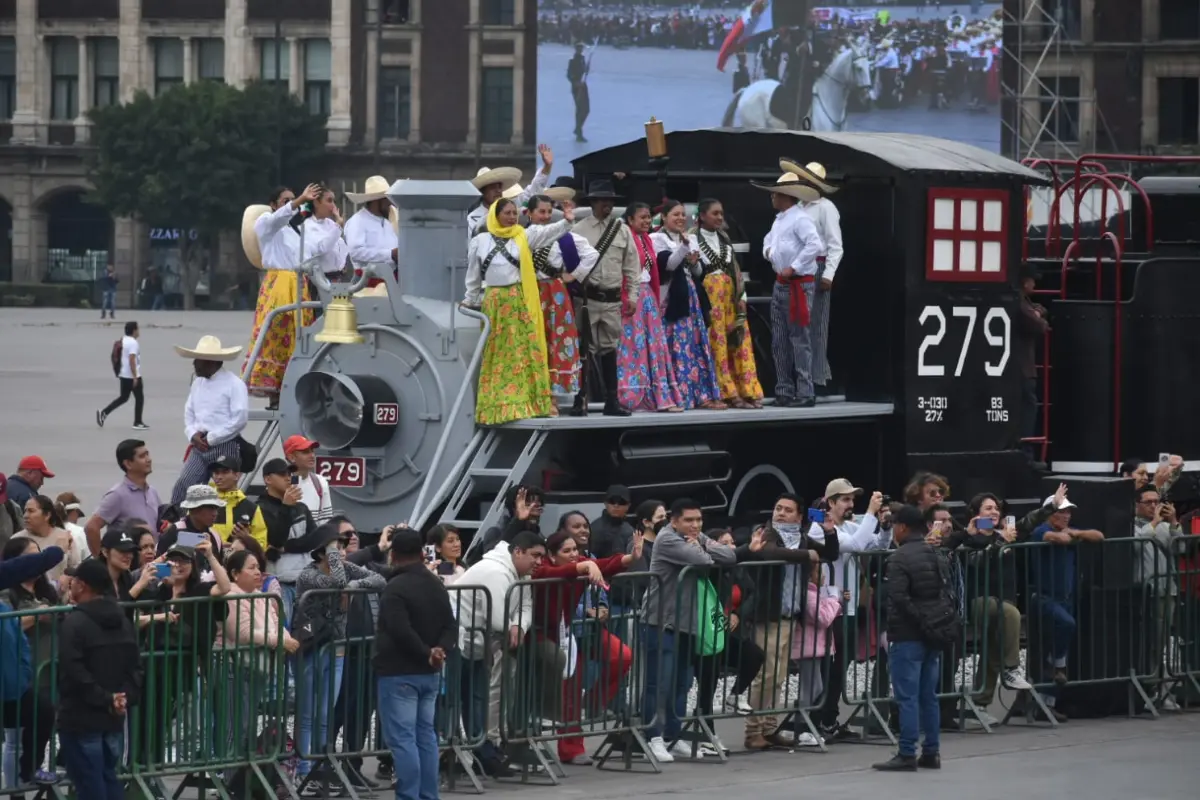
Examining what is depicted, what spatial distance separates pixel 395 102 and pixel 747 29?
22165 millimetres

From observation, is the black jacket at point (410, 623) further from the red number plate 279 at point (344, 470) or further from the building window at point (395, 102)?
the building window at point (395, 102)

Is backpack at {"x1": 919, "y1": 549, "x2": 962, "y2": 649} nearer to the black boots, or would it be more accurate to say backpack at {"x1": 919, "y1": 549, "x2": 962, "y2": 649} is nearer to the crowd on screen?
the crowd on screen

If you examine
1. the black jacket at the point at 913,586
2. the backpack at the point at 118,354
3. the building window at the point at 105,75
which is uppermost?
the building window at the point at 105,75

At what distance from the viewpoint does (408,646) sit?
10945 millimetres

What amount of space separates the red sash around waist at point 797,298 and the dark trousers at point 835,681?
11.0ft

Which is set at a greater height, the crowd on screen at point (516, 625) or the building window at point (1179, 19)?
the building window at point (1179, 19)

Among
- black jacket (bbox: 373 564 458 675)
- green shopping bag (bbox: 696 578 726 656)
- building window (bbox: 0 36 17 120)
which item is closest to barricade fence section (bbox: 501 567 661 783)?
green shopping bag (bbox: 696 578 726 656)

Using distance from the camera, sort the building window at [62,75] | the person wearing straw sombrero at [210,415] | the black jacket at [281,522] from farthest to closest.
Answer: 1. the building window at [62,75]
2. the person wearing straw sombrero at [210,415]
3. the black jacket at [281,522]

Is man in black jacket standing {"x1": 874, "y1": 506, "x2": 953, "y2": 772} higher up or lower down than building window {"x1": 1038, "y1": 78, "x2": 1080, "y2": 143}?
lower down

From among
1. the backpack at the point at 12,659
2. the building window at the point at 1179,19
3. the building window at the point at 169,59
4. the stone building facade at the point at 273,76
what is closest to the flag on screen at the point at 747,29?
the stone building facade at the point at 273,76

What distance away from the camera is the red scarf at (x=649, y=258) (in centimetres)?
1562

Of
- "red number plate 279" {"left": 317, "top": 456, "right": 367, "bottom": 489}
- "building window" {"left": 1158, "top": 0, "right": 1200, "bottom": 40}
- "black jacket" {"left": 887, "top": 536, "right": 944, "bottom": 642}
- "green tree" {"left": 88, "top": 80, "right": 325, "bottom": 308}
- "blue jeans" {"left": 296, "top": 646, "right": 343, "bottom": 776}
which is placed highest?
"building window" {"left": 1158, "top": 0, "right": 1200, "bottom": 40}

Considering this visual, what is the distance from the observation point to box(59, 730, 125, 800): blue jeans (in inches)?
405

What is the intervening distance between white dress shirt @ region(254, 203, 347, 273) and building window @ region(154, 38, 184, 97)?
71.5 m
